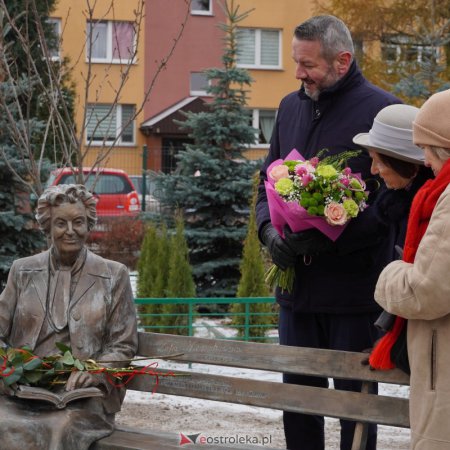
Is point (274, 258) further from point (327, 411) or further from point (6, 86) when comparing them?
point (6, 86)

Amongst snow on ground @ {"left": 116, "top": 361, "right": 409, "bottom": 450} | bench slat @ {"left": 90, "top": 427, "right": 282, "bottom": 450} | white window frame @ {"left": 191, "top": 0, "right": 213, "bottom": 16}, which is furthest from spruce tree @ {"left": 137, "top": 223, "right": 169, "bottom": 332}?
white window frame @ {"left": 191, "top": 0, "right": 213, "bottom": 16}

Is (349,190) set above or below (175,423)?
above

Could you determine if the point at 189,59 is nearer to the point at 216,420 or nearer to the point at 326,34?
the point at 216,420

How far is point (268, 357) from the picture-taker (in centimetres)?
460

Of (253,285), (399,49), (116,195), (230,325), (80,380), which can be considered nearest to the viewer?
(80,380)

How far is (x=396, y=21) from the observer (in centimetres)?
2338

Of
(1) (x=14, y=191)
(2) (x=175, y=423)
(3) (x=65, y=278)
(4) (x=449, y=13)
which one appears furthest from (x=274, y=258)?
(4) (x=449, y=13)

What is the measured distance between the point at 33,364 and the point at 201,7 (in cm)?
3072

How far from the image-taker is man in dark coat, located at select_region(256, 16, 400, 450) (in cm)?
437

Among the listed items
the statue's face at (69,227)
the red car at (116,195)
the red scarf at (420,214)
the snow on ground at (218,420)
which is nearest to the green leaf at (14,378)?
the statue's face at (69,227)

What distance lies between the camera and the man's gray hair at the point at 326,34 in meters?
4.37

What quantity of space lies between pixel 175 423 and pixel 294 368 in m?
2.76

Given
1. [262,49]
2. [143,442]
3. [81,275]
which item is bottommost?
[143,442]

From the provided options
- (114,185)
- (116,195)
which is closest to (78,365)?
(116,195)
